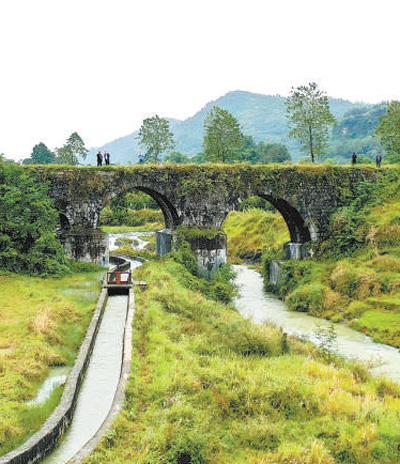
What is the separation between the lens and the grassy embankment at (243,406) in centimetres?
891

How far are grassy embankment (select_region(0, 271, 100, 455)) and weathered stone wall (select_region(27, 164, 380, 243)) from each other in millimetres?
4280

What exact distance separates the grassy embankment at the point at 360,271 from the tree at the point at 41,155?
66.4m

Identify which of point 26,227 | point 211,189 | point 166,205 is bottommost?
point 26,227

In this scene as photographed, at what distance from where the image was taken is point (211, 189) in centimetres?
2683

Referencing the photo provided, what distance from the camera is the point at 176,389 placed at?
10695 mm

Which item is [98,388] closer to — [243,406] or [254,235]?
[243,406]

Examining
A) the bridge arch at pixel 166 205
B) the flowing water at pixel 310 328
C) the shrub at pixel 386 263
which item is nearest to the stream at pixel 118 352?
the flowing water at pixel 310 328

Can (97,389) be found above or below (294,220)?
below

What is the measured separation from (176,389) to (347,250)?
18.8m

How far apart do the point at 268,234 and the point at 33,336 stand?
2784 cm

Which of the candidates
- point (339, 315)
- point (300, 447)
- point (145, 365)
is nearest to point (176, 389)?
point (145, 365)

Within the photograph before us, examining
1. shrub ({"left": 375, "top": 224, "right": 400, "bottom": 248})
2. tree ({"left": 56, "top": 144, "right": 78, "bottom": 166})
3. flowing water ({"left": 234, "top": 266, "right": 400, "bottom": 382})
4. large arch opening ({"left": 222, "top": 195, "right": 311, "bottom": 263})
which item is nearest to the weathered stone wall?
large arch opening ({"left": 222, "top": 195, "right": 311, "bottom": 263})

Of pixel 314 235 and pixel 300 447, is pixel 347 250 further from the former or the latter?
pixel 300 447

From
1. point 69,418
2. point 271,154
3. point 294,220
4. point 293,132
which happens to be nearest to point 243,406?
point 69,418
